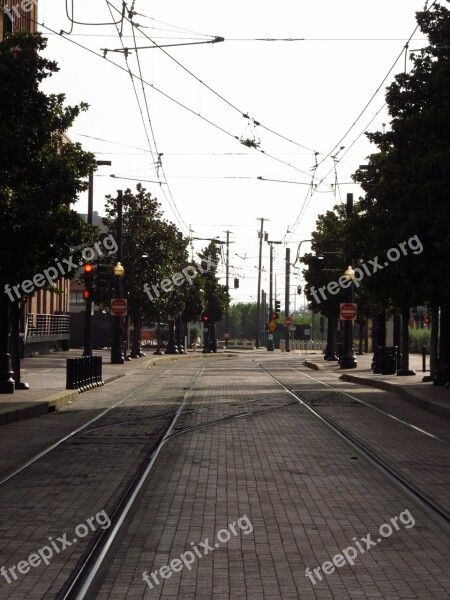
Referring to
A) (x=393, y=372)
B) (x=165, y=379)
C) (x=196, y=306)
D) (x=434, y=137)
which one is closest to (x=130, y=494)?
(x=434, y=137)

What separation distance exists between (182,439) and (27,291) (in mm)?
10758

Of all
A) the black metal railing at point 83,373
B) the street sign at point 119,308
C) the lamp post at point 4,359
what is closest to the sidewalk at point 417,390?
the black metal railing at point 83,373

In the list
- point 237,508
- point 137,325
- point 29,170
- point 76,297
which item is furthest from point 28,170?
point 76,297

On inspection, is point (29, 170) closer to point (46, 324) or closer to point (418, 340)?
point (46, 324)

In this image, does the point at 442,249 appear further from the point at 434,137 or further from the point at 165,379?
the point at 165,379

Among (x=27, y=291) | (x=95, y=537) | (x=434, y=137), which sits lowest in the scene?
(x=95, y=537)

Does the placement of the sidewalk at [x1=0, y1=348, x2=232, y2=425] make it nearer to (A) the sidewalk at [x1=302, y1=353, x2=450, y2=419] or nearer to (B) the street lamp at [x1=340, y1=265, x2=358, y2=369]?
(A) the sidewalk at [x1=302, y1=353, x2=450, y2=419]

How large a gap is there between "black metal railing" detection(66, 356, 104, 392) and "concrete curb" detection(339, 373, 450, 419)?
859cm

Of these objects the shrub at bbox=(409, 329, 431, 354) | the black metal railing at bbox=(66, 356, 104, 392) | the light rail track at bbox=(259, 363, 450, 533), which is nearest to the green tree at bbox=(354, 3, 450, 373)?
the light rail track at bbox=(259, 363, 450, 533)

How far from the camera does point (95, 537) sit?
8.69 metres

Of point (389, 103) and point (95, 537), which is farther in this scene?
point (389, 103)

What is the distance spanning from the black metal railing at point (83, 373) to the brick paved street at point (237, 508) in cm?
753

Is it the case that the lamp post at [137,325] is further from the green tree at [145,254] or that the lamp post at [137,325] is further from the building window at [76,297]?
the building window at [76,297]

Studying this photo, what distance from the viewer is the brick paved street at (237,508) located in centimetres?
719
